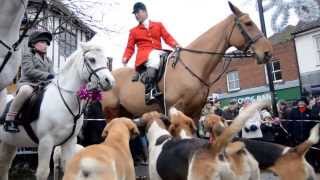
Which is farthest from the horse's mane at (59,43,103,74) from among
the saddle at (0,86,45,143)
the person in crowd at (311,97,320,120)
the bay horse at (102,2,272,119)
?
the person in crowd at (311,97,320,120)

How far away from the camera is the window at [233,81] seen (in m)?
41.9

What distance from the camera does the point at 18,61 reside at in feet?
16.7

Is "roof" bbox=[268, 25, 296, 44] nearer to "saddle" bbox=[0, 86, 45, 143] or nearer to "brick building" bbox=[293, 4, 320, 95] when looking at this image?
"brick building" bbox=[293, 4, 320, 95]

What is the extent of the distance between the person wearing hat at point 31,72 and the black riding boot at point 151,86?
1.78 metres

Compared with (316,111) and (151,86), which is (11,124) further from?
(316,111)

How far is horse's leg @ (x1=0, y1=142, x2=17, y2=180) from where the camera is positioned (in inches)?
289

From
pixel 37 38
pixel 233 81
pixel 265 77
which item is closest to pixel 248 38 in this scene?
pixel 37 38

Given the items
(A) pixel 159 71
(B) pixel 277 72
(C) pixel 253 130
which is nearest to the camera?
(A) pixel 159 71

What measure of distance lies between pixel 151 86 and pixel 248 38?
6.75ft

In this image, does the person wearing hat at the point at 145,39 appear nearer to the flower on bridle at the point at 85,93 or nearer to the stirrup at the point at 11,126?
the flower on bridle at the point at 85,93

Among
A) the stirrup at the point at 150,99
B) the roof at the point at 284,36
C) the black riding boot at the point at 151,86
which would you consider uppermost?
the roof at the point at 284,36

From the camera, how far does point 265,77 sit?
127ft

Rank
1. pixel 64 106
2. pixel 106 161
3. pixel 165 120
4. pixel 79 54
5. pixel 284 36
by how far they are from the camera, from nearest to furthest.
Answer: pixel 106 161, pixel 64 106, pixel 165 120, pixel 79 54, pixel 284 36

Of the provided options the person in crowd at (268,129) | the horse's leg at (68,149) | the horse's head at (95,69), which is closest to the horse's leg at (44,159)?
the horse's leg at (68,149)
